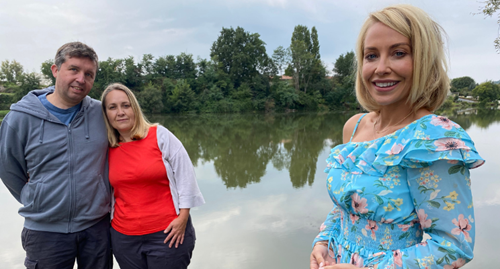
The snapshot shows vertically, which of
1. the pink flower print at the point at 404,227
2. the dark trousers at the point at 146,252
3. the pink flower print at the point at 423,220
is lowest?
the dark trousers at the point at 146,252

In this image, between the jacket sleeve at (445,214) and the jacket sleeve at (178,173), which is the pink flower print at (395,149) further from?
the jacket sleeve at (178,173)

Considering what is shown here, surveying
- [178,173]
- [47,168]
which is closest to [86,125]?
[47,168]

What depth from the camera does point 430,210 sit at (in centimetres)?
83

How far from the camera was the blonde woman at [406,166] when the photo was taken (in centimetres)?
80

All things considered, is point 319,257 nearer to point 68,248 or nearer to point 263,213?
point 68,248

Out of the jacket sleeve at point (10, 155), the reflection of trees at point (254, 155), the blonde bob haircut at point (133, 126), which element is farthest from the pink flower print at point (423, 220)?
the reflection of trees at point (254, 155)

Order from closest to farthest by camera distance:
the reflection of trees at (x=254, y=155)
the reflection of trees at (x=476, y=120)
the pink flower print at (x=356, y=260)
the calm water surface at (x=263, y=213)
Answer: the pink flower print at (x=356, y=260) < the calm water surface at (x=263, y=213) < the reflection of trees at (x=254, y=155) < the reflection of trees at (x=476, y=120)

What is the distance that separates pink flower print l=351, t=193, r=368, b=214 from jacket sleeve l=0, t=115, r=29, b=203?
1887mm

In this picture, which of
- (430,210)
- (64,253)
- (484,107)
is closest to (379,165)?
(430,210)

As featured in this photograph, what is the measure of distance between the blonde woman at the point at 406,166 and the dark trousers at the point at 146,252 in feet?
3.59

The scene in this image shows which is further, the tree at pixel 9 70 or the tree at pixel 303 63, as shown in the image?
the tree at pixel 303 63

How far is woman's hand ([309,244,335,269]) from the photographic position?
45.5 inches

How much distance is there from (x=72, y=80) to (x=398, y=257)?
194 centimetres

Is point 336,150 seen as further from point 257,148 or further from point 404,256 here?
point 257,148
